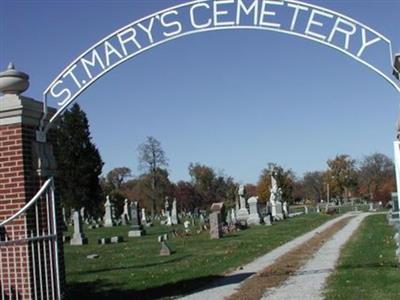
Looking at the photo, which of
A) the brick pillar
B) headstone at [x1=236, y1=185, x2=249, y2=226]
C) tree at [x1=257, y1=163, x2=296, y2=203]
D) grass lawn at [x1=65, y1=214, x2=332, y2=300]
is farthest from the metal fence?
tree at [x1=257, y1=163, x2=296, y2=203]

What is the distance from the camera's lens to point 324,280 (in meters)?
11.4

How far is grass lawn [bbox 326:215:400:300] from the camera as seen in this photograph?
9727 mm

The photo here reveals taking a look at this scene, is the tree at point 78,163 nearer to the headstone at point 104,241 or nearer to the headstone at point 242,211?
the headstone at point 242,211

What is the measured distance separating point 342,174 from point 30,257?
91920mm

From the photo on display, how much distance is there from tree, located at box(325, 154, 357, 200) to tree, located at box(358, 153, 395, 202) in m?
3.23

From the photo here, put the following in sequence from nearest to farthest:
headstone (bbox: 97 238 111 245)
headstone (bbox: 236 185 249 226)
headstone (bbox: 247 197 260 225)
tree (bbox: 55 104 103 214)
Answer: headstone (bbox: 97 238 111 245) → headstone (bbox: 247 197 260 225) → headstone (bbox: 236 185 249 226) → tree (bbox: 55 104 103 214)

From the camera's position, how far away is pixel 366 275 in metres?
11.8

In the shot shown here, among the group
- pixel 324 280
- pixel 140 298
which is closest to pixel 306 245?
pixel 324 280

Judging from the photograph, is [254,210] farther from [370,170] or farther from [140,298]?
[370,170]

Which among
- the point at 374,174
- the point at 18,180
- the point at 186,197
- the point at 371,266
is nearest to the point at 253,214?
the point at 371,266

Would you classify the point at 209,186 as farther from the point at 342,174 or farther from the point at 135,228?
the point at 135,228

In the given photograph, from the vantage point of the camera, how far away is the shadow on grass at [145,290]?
11.0m

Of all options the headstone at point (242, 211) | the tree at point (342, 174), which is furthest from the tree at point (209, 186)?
the headstone at point (242, 211)

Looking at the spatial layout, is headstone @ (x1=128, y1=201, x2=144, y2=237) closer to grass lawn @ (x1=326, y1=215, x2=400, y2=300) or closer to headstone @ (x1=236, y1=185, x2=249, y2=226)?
headstone @ (x1=236, y1=185, x2=249, y2=226)
